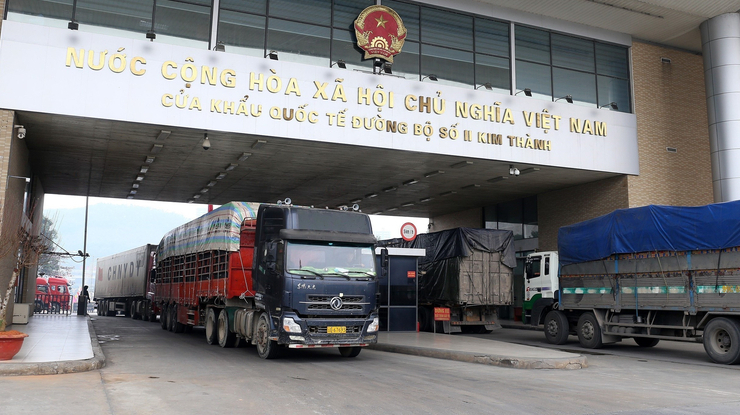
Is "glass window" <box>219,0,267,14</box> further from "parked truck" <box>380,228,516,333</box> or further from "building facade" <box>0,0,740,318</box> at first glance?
"parked truck" <box>380,228,516,333</box>

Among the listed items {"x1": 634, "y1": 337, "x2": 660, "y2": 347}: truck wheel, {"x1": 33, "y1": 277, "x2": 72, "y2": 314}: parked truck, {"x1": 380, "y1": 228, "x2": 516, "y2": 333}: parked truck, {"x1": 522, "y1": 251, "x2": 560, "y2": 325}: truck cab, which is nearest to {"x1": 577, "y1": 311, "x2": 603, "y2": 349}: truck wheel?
{"x1": 522, "y1": 251, "x2": 560, "y2": 325}: truck cab

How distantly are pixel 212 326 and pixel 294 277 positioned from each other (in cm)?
552

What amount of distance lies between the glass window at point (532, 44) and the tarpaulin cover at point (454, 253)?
21.3 feet

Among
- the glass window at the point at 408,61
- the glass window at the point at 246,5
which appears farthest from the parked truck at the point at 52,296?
the glass window at the point at 408,61

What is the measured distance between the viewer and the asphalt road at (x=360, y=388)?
7.52 m

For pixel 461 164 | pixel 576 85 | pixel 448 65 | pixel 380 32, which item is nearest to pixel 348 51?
pixel 380 32

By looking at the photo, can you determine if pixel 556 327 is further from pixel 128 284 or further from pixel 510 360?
pixel 128 284

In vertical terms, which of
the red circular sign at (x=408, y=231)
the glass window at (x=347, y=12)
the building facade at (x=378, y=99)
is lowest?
the red circular sign at (x=408, y=231)

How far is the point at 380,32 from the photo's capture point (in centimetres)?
1978

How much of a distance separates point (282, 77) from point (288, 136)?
1.75 metres

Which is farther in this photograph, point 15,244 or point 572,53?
point 572,53

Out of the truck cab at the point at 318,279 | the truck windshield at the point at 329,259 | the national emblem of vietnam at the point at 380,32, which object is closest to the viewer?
the truck cab at the point at 318,279

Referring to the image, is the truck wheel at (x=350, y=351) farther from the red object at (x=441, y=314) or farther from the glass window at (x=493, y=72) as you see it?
the glass window at (x=493, y=72)

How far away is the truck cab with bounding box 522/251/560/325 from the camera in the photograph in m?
18.5
